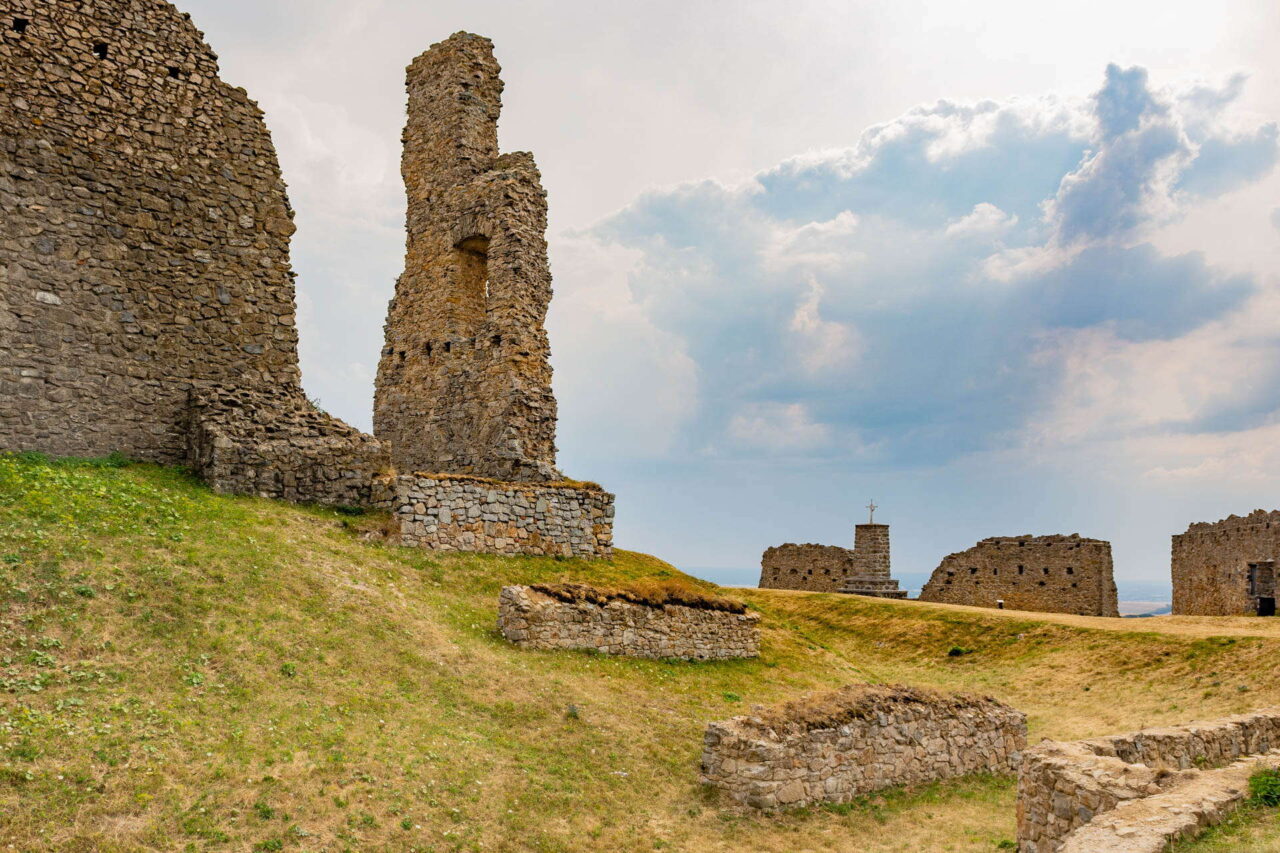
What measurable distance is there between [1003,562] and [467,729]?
3694cm

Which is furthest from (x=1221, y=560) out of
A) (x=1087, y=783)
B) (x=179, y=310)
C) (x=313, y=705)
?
(x=179, y=310)

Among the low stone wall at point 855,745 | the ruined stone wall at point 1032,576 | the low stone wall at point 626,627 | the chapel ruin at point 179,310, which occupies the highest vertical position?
the chapel ruin at point 179,310

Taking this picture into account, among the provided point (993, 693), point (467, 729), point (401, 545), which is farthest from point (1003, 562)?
point (467, 729)

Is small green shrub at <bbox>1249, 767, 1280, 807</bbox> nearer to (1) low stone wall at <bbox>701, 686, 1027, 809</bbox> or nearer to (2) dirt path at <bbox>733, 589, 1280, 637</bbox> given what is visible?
(1) low stone wall at <bbox>701, 686, 1027, 809</bbox>

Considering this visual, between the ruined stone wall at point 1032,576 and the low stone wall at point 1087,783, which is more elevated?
the ruined stone wall at point 1032,576

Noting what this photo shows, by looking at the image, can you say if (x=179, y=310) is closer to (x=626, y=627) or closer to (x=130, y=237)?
(x=130, y=237)

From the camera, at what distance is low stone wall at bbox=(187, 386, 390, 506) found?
16.4 meters

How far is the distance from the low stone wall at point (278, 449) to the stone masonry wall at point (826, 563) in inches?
1151

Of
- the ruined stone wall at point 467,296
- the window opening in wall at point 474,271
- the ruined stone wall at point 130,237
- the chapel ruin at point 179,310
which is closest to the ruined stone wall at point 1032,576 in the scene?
the chapel ruin at point 179,310

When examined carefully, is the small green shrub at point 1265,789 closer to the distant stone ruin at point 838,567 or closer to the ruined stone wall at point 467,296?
the ruined stone wall at point 467,296

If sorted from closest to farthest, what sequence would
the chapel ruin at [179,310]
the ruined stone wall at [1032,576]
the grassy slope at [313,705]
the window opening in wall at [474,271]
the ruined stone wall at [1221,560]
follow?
the grassy slope at [313,705]
the chapel ruin at [179,310]
the window opening in wall at [474,271]
the ruined stone wall at [1221,560]
the ruined stone wall at [1032,576]

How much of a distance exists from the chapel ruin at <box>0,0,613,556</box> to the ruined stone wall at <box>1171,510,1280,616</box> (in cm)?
2748

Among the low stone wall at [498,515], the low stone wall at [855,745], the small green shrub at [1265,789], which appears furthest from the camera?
the low stone wall at [498,515]

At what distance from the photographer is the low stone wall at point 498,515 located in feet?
56.2
